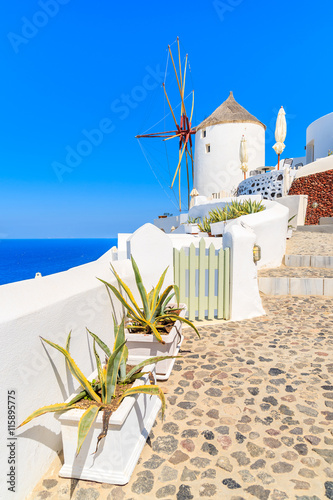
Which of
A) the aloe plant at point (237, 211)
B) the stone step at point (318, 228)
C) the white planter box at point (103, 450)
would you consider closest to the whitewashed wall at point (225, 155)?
the stone step at point (318, 228)

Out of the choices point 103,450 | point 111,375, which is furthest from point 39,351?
point 103,450

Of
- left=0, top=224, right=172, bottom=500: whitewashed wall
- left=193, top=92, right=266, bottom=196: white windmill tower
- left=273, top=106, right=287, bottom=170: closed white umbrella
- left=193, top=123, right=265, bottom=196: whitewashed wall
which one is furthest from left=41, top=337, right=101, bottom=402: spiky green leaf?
left=193, top=123, right=265, bottom=196: whitewashed wall

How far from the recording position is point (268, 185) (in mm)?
19984

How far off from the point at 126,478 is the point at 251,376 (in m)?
1.83

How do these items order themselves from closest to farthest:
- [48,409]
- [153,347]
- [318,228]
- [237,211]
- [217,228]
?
1. [48,409]
2. [153,347]
3. [217,228]
4. [237,211]
5. [318,228]

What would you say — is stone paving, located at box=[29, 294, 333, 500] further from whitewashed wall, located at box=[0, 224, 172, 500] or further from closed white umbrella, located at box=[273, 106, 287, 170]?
closed white umbrella, located at box=[273, 106, 287, 170]

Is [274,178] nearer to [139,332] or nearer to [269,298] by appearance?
[269,298]

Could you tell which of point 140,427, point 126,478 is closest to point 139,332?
point 140,427

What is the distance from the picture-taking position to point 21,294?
2.02 meters

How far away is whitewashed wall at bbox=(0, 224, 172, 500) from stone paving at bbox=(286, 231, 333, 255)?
855cm

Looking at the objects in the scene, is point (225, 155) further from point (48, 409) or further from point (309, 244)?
point (48, 409)

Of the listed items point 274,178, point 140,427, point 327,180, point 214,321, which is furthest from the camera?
point 274,178

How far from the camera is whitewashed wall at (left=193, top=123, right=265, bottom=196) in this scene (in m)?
28.6

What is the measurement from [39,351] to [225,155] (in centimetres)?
2930
